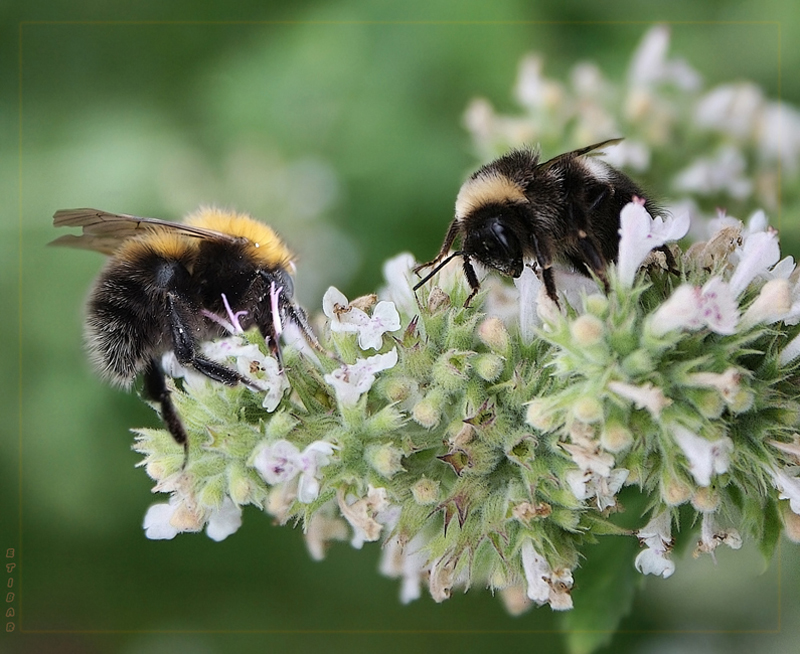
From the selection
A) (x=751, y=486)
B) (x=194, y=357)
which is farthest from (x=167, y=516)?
(x=751, y=486)

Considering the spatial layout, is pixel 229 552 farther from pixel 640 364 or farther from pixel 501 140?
pixel 640 364

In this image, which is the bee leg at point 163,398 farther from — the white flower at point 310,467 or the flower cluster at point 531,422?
the white flower at point 310,467

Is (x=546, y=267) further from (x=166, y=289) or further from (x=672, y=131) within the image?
(x=672, y=131)

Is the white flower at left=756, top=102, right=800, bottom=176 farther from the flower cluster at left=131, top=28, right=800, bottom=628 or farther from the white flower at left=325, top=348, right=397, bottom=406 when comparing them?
the white flower at left=325, top=348, right=397, bottom=406

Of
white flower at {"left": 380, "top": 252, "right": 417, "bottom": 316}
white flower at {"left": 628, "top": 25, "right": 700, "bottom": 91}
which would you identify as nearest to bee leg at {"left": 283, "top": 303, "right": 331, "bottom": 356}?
white flower at {"left": 380, "top": 252, "right": 417, "bottom": 316}

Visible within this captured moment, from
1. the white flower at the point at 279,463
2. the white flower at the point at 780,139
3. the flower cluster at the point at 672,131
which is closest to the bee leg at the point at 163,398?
the white flower at the point at 279,463

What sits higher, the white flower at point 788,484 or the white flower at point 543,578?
the white flower at point 788,484
